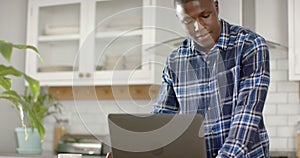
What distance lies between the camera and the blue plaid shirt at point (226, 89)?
1463mm

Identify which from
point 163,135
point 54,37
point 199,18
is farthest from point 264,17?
point 163,135

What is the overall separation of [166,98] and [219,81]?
0.22 m

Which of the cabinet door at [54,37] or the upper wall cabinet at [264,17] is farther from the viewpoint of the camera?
the cabinet door at [54,37]

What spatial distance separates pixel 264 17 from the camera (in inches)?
135

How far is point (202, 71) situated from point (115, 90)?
0.42 m

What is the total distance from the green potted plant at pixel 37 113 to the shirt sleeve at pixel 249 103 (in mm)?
2323

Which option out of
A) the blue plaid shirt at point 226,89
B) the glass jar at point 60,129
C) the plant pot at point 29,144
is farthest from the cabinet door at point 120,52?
the glass jar at point 60,129

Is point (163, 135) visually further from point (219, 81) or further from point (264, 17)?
point (264, 17)

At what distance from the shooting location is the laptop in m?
1.19

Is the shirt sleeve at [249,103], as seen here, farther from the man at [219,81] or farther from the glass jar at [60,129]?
the glass jar at [60,129]

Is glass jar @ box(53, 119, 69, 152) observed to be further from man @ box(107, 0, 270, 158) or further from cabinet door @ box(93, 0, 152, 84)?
cabinet door @ box(93, 0, 152, 84)

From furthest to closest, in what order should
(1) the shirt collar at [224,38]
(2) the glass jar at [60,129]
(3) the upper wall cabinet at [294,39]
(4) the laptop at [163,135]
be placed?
(2) the glass jar at [60,129] → (3) the upper wall cabinet at [294,39] → (1) the shirt collar at [224,38] → (4) the laptop at [163,135]

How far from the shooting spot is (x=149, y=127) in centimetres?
120

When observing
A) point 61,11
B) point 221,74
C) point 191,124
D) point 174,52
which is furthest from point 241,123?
point 61,11
